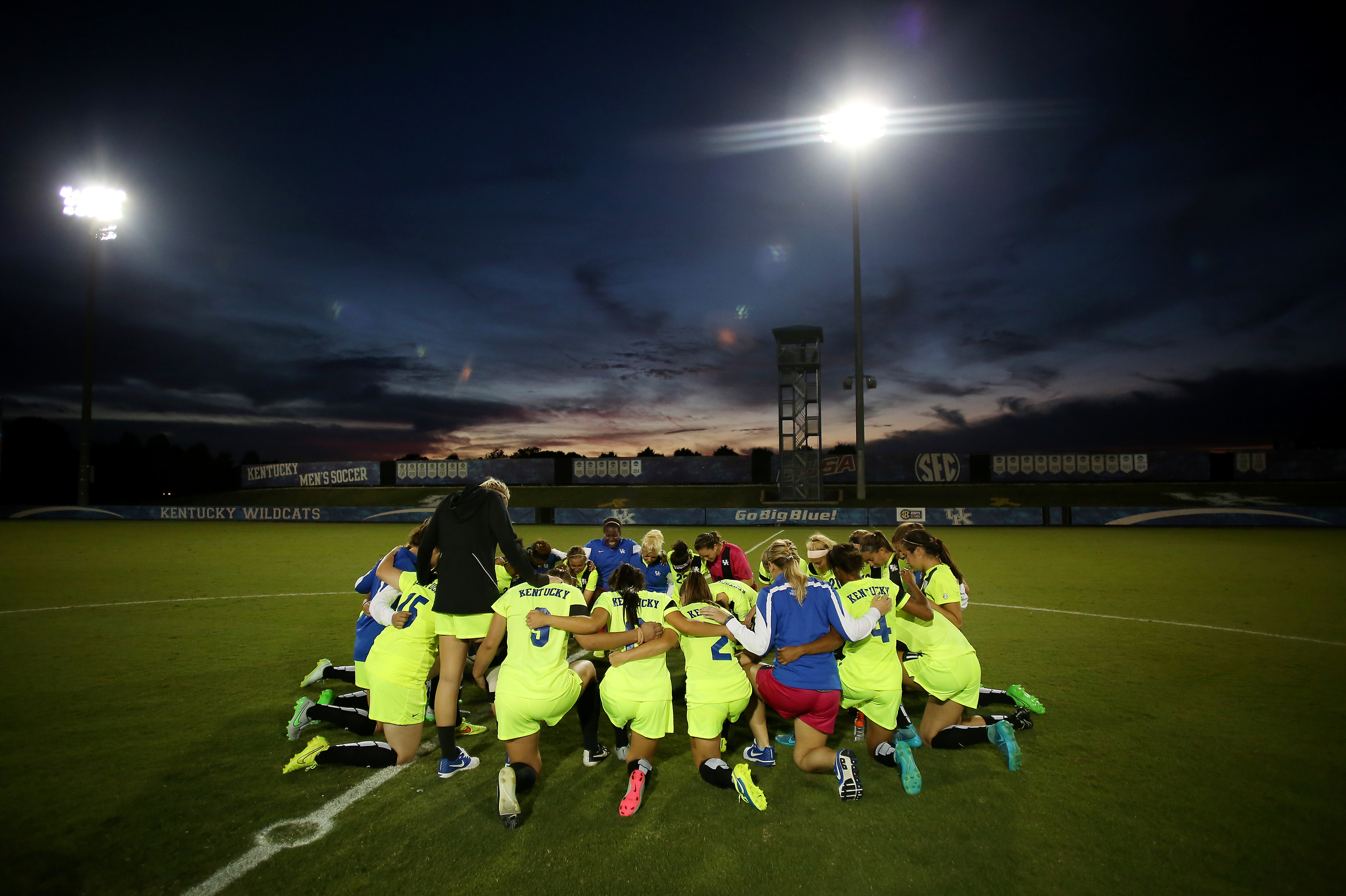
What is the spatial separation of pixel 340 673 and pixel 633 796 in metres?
4.49

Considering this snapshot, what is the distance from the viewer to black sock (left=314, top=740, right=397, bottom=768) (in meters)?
4.58

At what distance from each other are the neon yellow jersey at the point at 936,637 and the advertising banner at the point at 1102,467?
3995 centimetres

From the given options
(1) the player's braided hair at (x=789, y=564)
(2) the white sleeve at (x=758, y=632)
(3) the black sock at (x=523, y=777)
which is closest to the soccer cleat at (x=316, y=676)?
(3) the black sock at (x=523, y=777)

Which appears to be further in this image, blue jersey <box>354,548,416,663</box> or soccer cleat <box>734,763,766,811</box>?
blue jersey <box>354,548,416,663</box>

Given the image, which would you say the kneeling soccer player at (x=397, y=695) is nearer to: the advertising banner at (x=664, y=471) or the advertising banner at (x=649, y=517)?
the advertising banner at (x=649, y=517)

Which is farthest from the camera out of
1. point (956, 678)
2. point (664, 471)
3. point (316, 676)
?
point (664, 471)

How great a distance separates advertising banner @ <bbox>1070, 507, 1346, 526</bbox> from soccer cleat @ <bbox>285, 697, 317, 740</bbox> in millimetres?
30027

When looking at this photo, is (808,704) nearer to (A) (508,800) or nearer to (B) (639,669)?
(B) (639,669)

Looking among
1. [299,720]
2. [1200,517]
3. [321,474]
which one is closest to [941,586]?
[299,720]

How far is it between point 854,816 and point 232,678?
7.03 m

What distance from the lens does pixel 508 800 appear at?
3850mm

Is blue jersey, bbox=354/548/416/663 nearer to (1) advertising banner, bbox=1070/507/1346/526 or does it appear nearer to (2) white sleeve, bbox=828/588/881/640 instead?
(2) white sleeve, bbox=828/588/881/640

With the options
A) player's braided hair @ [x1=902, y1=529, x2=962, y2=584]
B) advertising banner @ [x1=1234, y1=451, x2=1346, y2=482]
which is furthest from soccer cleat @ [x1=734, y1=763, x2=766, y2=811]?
advertising banner @ [x1=1234, y1=451, x2=1346, y2=482]

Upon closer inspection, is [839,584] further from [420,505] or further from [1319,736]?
[420,505]
